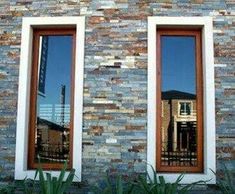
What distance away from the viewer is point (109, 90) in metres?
6.33

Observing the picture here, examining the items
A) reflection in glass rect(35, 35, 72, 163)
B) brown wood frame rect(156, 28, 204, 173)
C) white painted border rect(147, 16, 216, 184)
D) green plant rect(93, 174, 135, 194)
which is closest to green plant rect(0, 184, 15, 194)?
reflection in glass rect(35, 35, 72, 163)

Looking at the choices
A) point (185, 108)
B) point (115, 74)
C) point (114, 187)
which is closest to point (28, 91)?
point (115, 74)

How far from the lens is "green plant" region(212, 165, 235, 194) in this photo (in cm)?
567

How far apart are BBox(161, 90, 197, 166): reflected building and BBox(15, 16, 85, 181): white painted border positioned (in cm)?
121

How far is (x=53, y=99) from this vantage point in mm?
6496

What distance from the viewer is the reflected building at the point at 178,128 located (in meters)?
6.30

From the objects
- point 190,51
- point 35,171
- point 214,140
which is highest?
point 190,51

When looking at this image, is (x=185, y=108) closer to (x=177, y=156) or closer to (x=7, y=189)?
(x=177, y=156)

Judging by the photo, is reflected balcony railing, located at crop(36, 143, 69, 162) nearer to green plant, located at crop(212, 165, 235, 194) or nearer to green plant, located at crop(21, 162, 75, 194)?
green plant, located at crop(21, 162, 75, 194)

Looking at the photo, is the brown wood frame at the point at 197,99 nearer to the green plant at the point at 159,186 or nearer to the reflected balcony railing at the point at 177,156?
the reflected balcony railing at the point at 177,156

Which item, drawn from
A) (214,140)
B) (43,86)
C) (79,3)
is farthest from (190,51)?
(43,86)

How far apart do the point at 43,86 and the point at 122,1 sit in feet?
5.60

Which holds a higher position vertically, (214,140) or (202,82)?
(202,82)

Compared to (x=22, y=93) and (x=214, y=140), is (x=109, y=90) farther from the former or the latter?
(x=214, y=140)
